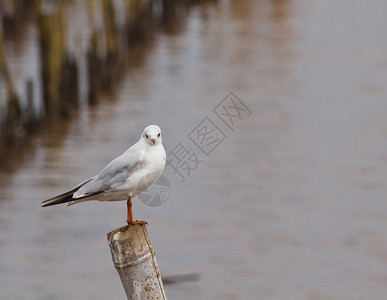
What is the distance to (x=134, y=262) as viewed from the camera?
15.9 feet

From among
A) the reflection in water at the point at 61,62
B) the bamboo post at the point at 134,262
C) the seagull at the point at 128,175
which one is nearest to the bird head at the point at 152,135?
the seagull at the point at 128,175

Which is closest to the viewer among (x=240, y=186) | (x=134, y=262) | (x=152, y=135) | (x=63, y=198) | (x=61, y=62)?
(x=134, y=262)

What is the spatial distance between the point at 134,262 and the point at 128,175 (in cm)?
62

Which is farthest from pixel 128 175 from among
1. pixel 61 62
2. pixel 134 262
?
pixel 61 62

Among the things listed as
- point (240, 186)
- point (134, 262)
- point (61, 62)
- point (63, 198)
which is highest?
point (63, 198)

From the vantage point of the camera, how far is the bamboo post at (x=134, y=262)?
4840mm

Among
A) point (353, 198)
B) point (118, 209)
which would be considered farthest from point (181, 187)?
point (353, 198)

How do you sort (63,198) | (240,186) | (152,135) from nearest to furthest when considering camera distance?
(152,135)
(63,198)
(240,186)

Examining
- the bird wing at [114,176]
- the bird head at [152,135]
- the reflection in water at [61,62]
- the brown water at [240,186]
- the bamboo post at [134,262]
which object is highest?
the bird head at [152,135]

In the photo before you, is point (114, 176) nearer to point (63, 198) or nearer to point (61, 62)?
point (63, 198)

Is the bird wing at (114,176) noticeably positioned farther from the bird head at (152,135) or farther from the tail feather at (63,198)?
the bird head at (152,135)

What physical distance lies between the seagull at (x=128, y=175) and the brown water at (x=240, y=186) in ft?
19.7

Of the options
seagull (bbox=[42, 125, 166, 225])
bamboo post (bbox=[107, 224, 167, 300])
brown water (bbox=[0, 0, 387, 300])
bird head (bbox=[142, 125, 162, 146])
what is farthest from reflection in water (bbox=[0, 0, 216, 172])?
bamboo post (bbox=[107, 224, 167, 300])

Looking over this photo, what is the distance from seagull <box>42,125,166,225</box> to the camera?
5.22m
